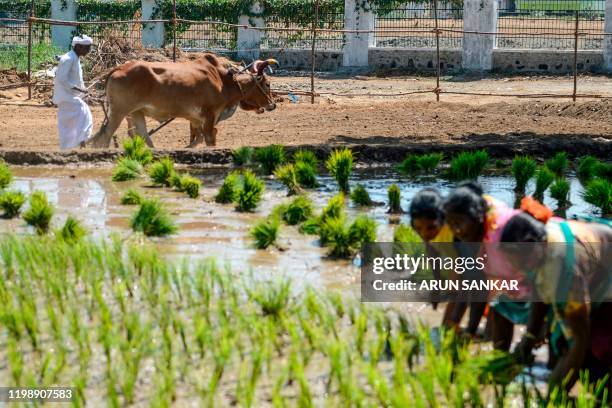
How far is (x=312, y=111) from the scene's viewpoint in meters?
16.5

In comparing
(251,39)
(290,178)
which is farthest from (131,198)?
(251,39)

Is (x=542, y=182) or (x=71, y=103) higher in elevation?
(x=71, y=103)

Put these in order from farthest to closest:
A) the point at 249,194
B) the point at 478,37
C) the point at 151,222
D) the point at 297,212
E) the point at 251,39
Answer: the point at 251,39
the point at 478,37
the point at 249,194
the point at 297,212
the point at 151,222

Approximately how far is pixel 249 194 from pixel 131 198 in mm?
979

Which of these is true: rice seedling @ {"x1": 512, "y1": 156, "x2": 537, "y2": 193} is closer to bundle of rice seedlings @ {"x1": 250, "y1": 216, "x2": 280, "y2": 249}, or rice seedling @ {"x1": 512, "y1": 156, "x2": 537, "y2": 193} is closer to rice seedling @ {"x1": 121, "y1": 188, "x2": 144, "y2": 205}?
bundle of rice seedlings @ {"x1": 250, "y1": 216, "x2": 280, "y2": 249}

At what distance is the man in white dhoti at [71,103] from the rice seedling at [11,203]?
3466 mm

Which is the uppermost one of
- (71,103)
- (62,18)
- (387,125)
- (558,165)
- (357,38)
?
(62,18)

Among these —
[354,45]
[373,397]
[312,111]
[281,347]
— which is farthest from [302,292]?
[354,45]

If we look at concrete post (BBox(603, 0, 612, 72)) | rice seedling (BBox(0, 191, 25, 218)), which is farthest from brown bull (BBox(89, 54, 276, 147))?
concrete post (BBox(603, 0, 612, 72))

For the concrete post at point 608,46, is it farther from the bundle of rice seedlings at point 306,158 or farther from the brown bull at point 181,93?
the bundle of rice seedlings at point 306,158

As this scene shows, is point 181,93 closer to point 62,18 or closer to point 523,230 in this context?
point 523,230

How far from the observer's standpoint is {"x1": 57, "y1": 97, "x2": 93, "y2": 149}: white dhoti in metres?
12.1

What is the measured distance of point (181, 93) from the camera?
12.9 m

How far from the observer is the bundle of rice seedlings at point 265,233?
756 centimetres
